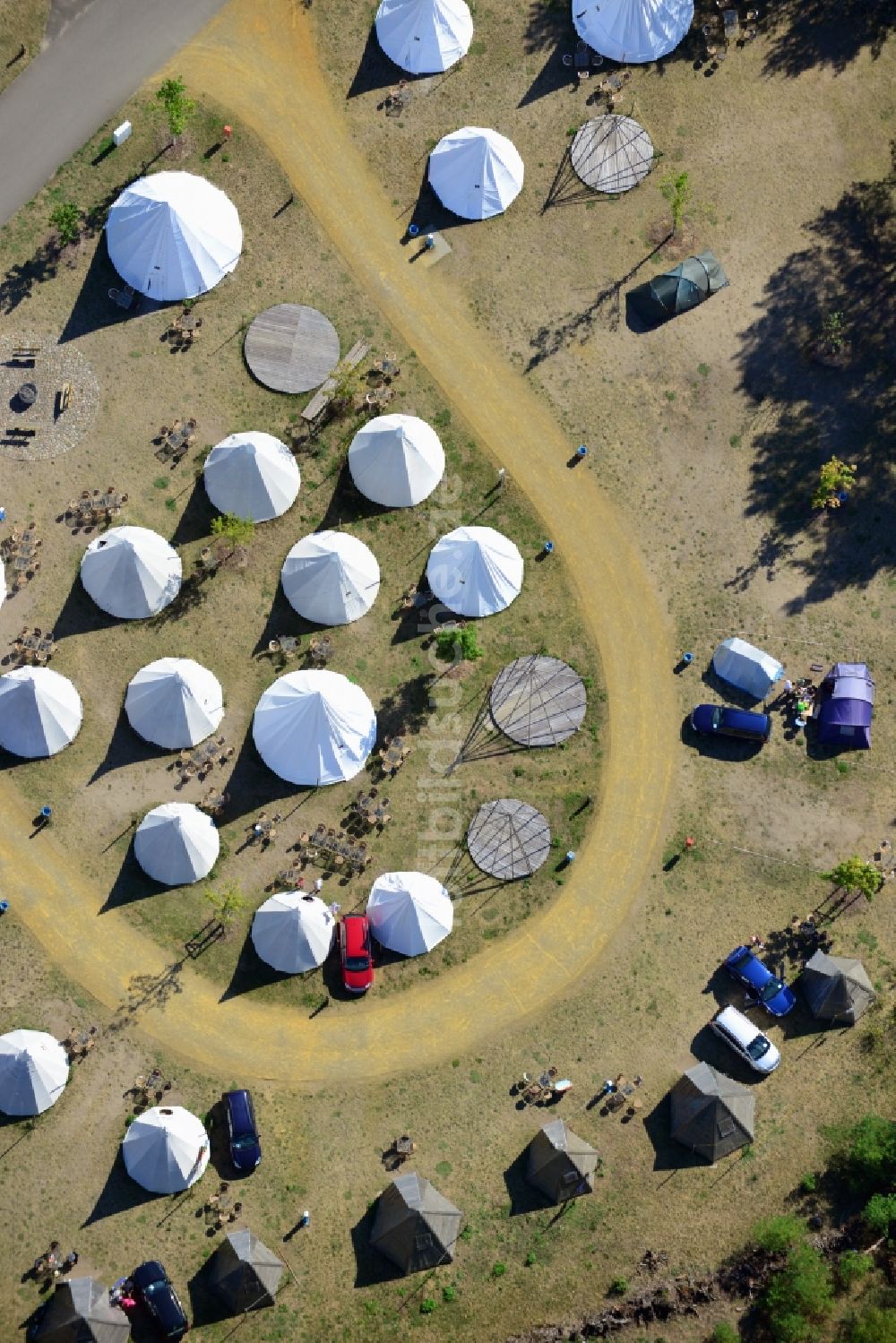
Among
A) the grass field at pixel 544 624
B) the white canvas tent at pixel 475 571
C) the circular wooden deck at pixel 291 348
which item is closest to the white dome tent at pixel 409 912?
the grass field at pixel 544 624

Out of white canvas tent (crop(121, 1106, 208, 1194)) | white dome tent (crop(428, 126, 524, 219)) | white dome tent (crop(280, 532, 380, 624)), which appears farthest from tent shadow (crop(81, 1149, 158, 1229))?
white dome tent (crop(428, 126, 524, 219))

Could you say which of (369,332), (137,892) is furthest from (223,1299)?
(369,332)

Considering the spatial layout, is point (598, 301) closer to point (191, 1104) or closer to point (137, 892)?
point (137, 892)

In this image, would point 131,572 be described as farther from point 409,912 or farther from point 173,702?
point 409,912

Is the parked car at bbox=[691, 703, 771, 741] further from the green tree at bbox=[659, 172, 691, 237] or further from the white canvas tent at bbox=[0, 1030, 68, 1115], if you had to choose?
the white canvas tent at bbox=[0, 1030, 68, 1115]

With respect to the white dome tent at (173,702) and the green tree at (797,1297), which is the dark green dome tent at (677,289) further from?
the green tree at (797,1297)
